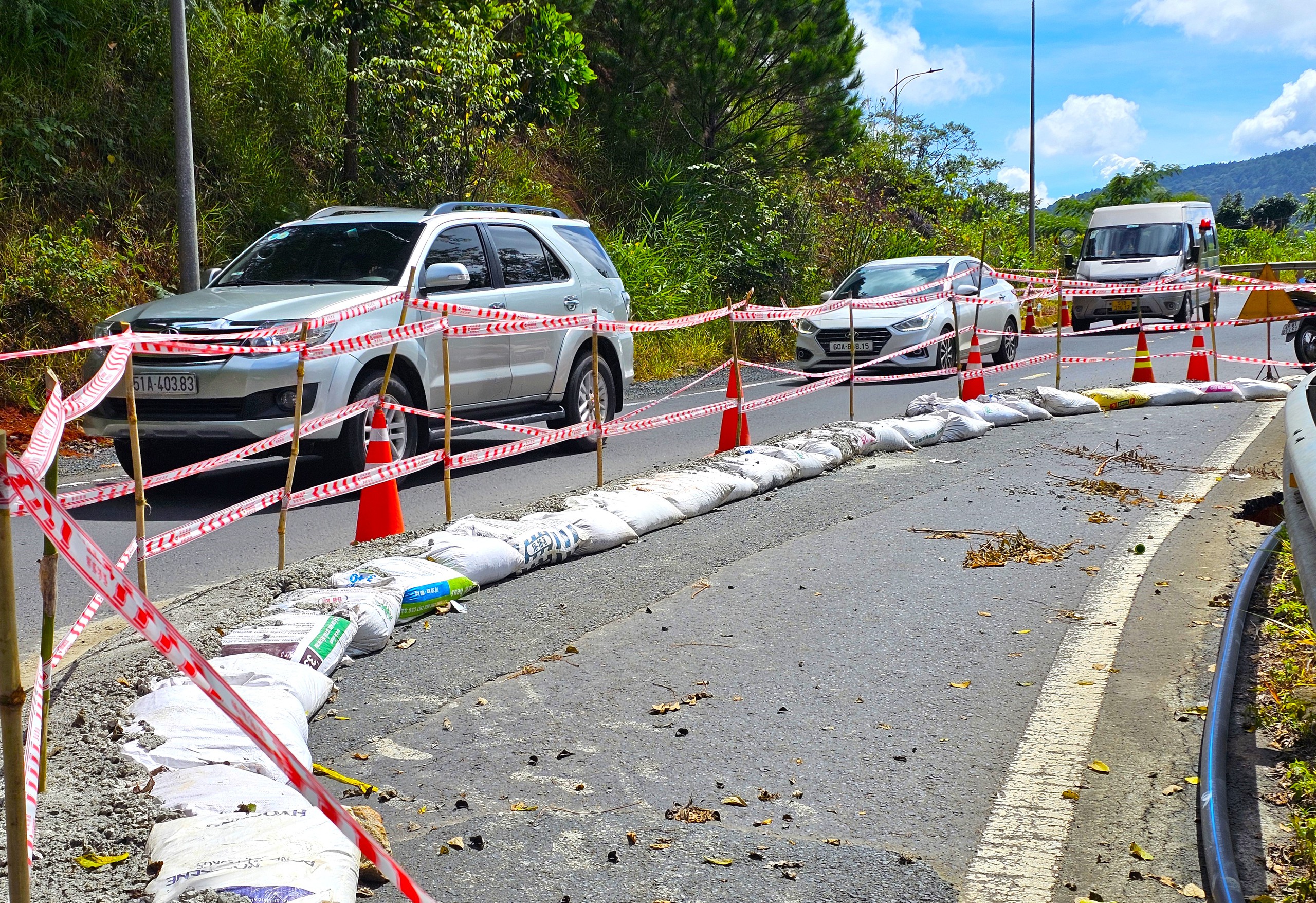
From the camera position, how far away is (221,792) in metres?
3.28

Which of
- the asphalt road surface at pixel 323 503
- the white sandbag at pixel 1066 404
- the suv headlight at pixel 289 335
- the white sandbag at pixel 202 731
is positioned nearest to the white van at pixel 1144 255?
the asphalt road surface at pixel 323 503

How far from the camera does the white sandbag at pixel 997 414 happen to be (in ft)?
37.3

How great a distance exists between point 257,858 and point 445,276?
19.9 ft

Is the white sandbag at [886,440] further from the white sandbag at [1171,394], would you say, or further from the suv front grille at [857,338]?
the suv front grille at [857,338]

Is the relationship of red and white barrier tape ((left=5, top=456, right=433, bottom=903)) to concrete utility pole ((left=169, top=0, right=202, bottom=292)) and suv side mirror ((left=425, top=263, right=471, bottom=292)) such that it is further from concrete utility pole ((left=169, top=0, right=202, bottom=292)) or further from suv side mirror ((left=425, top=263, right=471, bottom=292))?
concrete utility pole ((left=169, top=0, right=202, bottom=292))

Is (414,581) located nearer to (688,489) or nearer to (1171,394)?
(688,489)

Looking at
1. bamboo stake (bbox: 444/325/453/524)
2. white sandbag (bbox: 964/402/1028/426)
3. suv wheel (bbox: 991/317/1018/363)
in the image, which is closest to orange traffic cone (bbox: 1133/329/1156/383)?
white sandbag (bbox: 964/402/1028/426)

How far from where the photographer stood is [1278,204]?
79.8 m

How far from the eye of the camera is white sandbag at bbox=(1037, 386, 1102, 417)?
1225 cm

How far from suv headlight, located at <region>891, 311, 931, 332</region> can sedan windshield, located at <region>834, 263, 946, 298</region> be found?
1.10 m

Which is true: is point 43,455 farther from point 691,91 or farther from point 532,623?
point 691,91

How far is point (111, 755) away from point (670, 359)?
50.4 ft

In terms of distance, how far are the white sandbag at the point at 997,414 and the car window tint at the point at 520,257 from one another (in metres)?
3.94

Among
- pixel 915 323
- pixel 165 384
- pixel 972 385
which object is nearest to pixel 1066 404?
pixel 972 385
